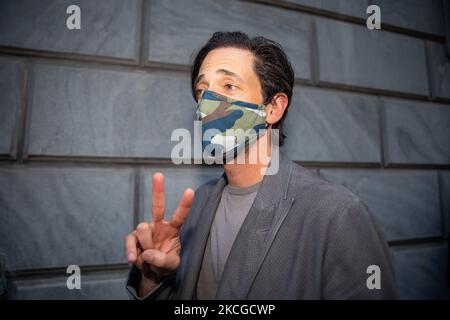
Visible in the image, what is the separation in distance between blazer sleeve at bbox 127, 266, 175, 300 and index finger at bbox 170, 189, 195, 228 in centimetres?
39

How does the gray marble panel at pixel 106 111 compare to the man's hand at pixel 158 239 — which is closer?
the man's hand at pixel 158 239

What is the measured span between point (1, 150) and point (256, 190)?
2049 mm

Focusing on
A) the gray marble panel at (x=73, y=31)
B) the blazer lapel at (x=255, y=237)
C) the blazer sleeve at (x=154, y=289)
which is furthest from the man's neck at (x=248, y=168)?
the gray marble panel at (x=73, y=31)

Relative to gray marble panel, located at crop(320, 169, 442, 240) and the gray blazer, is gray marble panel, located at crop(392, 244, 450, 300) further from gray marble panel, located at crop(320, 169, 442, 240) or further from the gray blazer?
the gray blazer

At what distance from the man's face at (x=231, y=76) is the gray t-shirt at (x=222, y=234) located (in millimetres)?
611

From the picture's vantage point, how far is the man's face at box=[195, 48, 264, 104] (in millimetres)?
1719

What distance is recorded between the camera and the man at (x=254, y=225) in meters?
1.25

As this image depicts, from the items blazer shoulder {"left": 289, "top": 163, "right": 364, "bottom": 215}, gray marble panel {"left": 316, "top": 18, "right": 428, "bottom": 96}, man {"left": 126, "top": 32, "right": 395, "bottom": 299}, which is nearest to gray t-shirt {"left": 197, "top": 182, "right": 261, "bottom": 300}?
man {"left": 126, "top": 32, "right": 395, "bottom": 299}

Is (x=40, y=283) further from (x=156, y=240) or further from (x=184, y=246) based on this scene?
(x=156, y=240)

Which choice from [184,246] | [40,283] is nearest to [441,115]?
[184,246]

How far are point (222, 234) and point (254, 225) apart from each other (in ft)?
0.88

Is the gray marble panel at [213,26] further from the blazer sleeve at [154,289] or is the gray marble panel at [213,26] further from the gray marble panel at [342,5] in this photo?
the blazer sleeve at [154,289]

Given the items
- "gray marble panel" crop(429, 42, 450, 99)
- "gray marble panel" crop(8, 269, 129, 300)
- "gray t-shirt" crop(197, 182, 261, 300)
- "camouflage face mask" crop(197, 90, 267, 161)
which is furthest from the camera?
"gray marble panel" crop(429, 42, 450, 99)

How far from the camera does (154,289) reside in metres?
1.38
